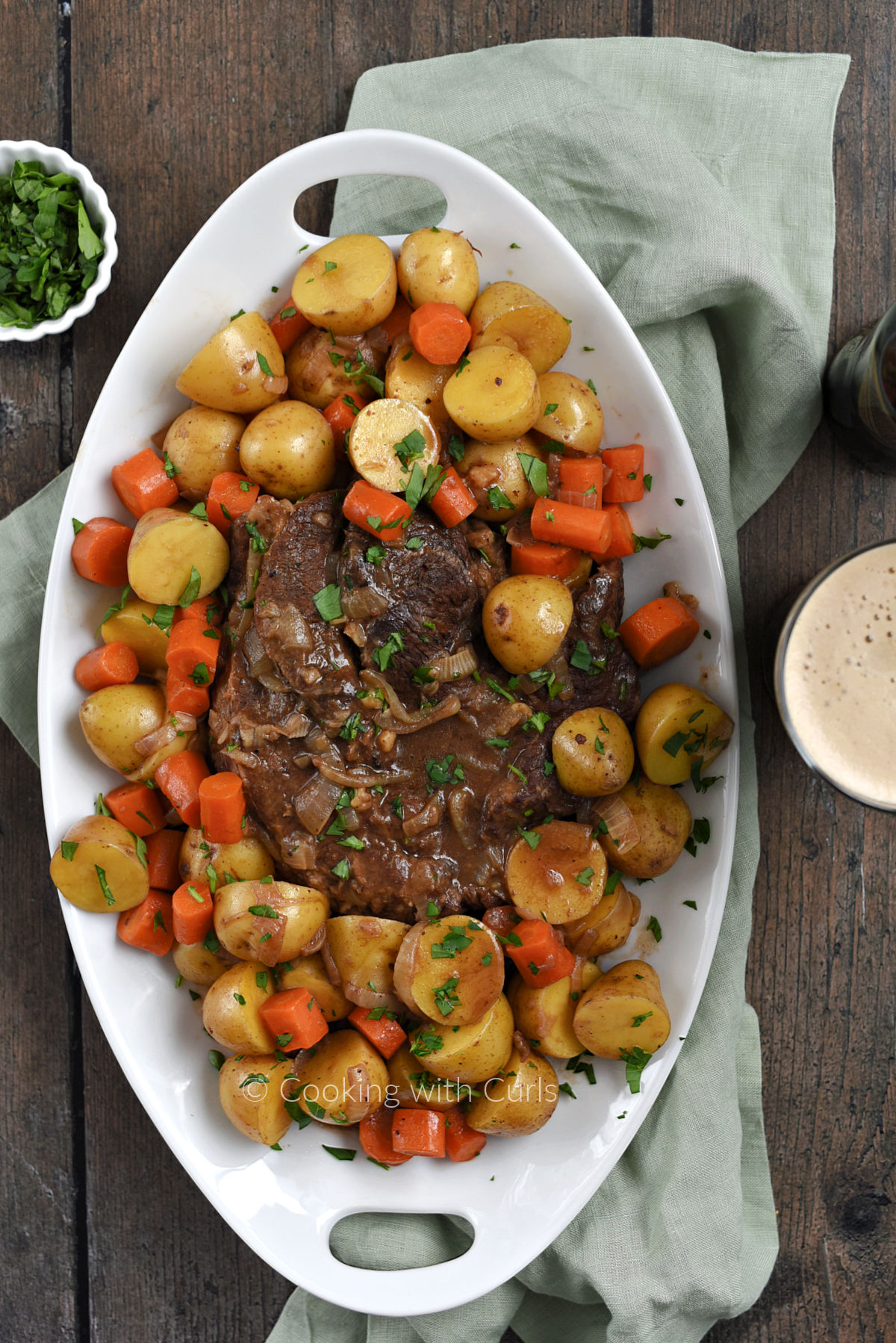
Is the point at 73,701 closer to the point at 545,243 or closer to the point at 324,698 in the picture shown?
the point at 324,698

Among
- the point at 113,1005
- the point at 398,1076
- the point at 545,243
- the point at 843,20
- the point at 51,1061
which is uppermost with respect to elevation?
the point at 843,20

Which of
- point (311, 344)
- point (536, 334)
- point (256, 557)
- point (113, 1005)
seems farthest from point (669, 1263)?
point (311, 344)

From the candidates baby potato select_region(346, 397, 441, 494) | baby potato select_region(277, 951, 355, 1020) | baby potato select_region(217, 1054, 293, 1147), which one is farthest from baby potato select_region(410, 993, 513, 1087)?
baby potato select_region(346, 397, 441, 494)

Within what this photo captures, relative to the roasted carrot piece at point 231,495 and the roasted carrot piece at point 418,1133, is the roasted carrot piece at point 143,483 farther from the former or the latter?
the roasted carrot piece at point 418,1133

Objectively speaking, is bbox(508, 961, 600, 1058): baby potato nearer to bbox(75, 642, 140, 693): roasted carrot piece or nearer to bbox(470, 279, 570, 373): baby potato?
bbox(75, 642, 140, 693): roasted carrot piece

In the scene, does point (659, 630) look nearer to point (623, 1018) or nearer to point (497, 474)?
point (497, 474)

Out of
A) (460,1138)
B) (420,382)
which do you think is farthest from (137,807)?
(420,382)

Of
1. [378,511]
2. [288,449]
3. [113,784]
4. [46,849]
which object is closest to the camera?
[378,511]
